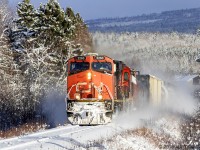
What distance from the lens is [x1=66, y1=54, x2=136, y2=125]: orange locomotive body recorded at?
71.6 feet

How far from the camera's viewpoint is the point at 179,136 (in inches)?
1077

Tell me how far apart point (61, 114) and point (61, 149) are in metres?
17.3

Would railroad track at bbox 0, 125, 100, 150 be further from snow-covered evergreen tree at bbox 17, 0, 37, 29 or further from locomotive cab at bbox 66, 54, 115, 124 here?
snow-covered evergreen tree at bbox 17, 0, 37, 29

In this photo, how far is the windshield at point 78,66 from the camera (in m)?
23.1

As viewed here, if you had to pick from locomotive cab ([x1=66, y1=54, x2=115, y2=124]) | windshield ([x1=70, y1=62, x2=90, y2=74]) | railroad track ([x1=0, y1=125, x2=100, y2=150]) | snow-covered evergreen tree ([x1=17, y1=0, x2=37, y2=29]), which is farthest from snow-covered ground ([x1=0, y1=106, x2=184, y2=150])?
snow-covered evergreen tree ([x1=17, y1=0, x2=37, y2=29])

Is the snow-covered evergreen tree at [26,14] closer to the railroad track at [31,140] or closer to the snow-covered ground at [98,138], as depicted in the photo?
the snow-covered ground at [98,138]

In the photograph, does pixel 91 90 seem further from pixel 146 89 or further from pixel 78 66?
pixel 146 89

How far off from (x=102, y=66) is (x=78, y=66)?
4.53ft

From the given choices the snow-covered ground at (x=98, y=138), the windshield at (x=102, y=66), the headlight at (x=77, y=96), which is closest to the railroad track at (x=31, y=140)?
the snow-covered ground at (x=98, y=138)

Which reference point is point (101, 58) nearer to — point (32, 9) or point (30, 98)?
point (30, 98)


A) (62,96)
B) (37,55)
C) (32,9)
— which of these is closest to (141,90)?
(62,96)

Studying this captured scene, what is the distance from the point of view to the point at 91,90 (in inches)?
890

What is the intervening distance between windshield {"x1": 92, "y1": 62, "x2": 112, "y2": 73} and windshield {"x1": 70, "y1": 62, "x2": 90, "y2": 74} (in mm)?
398

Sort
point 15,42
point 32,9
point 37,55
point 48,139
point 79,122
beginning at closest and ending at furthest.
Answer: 1. point 48,139
2. point 79,122
3. point 37,55
4. point 15,42
5. point 32,9
